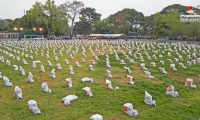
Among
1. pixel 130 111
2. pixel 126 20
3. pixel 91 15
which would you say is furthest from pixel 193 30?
pixel 91 15

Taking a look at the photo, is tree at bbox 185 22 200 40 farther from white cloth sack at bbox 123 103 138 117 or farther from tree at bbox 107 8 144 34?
white cloth sack at bbox 123 103 138 117

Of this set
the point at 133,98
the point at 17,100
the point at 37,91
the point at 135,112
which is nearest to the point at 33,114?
the point at 17,100

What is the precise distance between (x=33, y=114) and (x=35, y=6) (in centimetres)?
4775

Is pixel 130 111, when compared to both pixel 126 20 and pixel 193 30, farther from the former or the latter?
pixel 126 20

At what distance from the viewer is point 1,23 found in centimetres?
8800

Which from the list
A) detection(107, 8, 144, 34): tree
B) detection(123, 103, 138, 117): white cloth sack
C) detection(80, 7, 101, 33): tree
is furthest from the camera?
detection(80, 7, 101, 33): tree

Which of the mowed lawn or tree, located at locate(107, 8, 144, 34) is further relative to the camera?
tree, located at locate(107, 8, 144, 34)

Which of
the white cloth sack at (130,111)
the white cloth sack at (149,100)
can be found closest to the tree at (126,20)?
the white cloth sack at (149,100)

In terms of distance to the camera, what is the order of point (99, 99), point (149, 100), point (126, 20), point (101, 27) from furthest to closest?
point (101, 27)
point (126, 20)
point (99, 99)
point (149, 100)

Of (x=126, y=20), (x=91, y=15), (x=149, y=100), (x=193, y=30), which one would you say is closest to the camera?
(x=149, y=100)

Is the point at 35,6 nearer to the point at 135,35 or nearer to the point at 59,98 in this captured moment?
the point at 135,35

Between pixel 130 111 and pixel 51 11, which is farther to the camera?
pixel 51 11

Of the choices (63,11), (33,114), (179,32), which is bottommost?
(33,114)

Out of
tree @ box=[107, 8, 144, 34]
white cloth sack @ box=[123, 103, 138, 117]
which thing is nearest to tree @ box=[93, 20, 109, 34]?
tree @ box=[107, 8, 144, 34]
